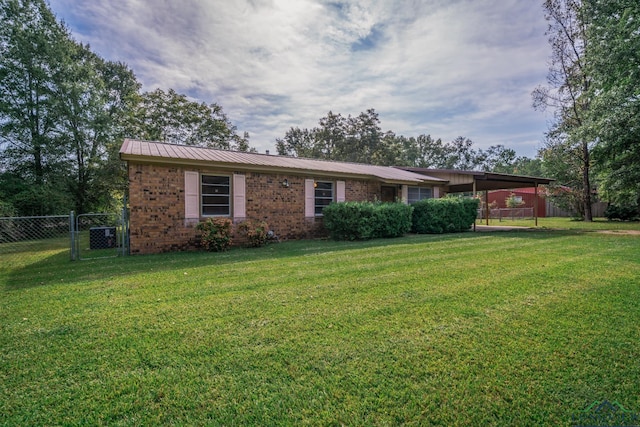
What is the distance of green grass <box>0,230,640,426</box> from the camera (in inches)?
73.3

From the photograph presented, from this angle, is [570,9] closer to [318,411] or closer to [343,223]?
[343,223]

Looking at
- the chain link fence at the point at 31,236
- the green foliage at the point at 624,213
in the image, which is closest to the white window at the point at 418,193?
the chain link fence at the point at 31,236

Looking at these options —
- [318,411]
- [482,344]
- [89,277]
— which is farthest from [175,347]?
[89,277]

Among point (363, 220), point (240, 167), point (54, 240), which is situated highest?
point (240, 167)

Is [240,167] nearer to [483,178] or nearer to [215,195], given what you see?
[215,195]

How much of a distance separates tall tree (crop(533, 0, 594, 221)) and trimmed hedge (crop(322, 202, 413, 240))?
13.3 metres

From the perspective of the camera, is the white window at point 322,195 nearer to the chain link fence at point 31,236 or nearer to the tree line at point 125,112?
the chain link fence at point 31,236

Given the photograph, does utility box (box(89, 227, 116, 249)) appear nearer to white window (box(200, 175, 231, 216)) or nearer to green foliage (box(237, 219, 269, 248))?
white window (box(200, 175, 231, 216))

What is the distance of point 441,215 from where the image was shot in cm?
1241

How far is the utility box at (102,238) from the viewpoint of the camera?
9.22m

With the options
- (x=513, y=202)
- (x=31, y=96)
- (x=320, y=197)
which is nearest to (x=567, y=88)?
(x=513, y=202)

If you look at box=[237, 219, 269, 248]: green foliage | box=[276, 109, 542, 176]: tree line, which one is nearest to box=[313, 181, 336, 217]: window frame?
box=[237, 219, 269, 248]: green foliage

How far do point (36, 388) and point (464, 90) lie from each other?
674 inches

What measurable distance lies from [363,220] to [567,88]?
61.2 ft
